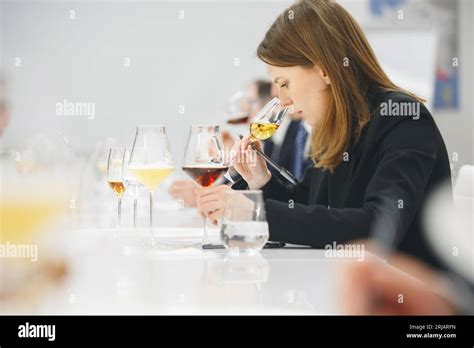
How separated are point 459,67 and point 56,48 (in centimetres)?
347

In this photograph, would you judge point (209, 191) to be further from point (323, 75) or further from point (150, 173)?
point (323, 75)

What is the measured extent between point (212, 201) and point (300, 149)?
7.19ft

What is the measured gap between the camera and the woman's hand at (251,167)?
1.60m

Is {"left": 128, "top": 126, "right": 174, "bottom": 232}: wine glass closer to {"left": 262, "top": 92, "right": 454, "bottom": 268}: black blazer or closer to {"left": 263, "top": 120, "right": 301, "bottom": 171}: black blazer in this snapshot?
{"left": 262, "top": 92, "right": 454, "bottom": 268}: black blazer

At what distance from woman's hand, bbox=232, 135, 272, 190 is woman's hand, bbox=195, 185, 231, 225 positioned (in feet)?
1.40

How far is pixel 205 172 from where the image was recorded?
4.22 feet

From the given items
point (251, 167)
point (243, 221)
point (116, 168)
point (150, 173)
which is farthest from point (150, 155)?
point (251, 167)

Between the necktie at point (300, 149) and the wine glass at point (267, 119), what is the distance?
1.63 metres

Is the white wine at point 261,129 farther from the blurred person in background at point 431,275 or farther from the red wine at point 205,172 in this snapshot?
the blurred person in background at point 431,275

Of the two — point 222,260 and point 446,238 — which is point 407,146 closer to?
point 446,238

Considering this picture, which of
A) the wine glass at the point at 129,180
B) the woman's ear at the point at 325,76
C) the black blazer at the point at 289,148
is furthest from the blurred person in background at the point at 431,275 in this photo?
the black blazer at the point at 289,148

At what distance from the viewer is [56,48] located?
5500 mm

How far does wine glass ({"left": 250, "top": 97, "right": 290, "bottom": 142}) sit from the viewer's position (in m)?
1.54

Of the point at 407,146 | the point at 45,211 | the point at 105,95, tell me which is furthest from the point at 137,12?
the point at 45,211
